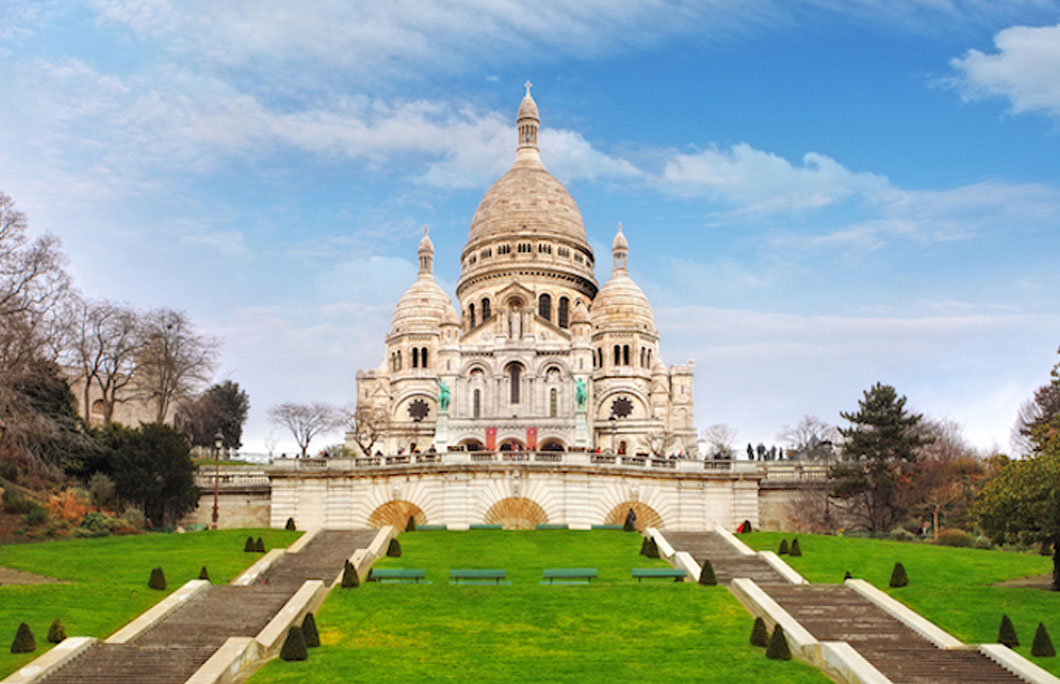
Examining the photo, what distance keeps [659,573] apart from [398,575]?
813 cm

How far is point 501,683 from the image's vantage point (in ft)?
78.3

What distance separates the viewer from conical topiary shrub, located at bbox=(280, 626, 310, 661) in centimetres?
2620

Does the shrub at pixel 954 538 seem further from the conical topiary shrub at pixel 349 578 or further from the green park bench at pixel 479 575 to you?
the conical topiary shrub at pixel 349 578

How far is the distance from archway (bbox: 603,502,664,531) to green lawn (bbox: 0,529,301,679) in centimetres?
1425

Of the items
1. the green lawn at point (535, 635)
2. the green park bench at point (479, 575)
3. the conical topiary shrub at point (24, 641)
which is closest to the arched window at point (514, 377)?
the green lawn at point (535, 635)

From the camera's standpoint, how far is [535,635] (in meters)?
28.2

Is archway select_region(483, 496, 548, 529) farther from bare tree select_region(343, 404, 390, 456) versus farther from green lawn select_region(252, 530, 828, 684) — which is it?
bare tree select_region(343, 404, 390, 456)

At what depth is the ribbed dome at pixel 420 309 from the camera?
10444 centimetres

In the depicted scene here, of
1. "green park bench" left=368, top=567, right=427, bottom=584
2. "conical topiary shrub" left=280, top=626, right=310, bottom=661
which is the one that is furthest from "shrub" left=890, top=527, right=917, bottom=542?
"conical topiary shrub" left=280, top=626, right=310, bottom=661

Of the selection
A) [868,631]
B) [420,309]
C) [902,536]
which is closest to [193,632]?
[868,631]

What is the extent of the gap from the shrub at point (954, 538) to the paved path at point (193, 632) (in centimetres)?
2692

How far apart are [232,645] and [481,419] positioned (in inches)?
2506

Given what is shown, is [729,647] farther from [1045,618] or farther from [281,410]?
[281,410]

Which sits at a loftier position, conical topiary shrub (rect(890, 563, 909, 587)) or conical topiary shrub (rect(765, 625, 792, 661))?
conical topiary shrub (rect(890, 563, 909, 587))
